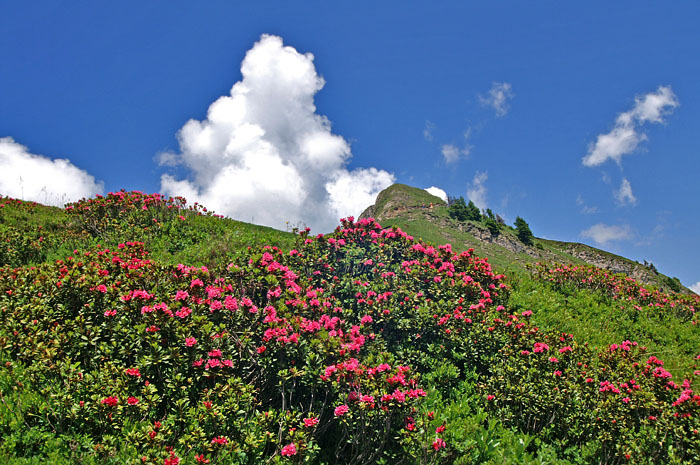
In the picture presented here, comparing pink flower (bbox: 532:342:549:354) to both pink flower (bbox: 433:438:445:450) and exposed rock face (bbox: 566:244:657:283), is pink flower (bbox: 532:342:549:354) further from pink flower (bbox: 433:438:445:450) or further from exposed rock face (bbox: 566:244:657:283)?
exposed rock face (bbox: 566:244:657:283)

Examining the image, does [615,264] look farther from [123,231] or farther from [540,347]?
[123,231]

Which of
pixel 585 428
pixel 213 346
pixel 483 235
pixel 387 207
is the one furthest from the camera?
pixel 387 207

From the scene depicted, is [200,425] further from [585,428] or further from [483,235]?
[483,235]

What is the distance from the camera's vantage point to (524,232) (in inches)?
1533

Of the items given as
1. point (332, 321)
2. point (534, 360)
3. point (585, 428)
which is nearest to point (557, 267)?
point (534, 360)

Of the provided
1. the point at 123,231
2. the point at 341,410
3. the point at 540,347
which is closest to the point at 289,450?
the point at 341,410

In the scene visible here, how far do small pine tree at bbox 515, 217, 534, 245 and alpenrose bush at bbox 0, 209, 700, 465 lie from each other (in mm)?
34460

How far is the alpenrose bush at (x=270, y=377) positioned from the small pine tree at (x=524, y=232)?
3446 cm

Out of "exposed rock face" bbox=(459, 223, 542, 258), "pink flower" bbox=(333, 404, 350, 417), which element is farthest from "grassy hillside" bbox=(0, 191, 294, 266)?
"exposed rock face" bbox=(459, 223, 542, 258)

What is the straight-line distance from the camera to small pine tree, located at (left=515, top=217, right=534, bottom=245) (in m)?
38.6

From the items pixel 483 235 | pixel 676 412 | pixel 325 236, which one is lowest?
pixel 676 412

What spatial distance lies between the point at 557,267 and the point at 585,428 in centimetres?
759

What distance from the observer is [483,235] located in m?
36.0

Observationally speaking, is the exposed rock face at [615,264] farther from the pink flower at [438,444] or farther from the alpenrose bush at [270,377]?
the pink flower at [438,444]
